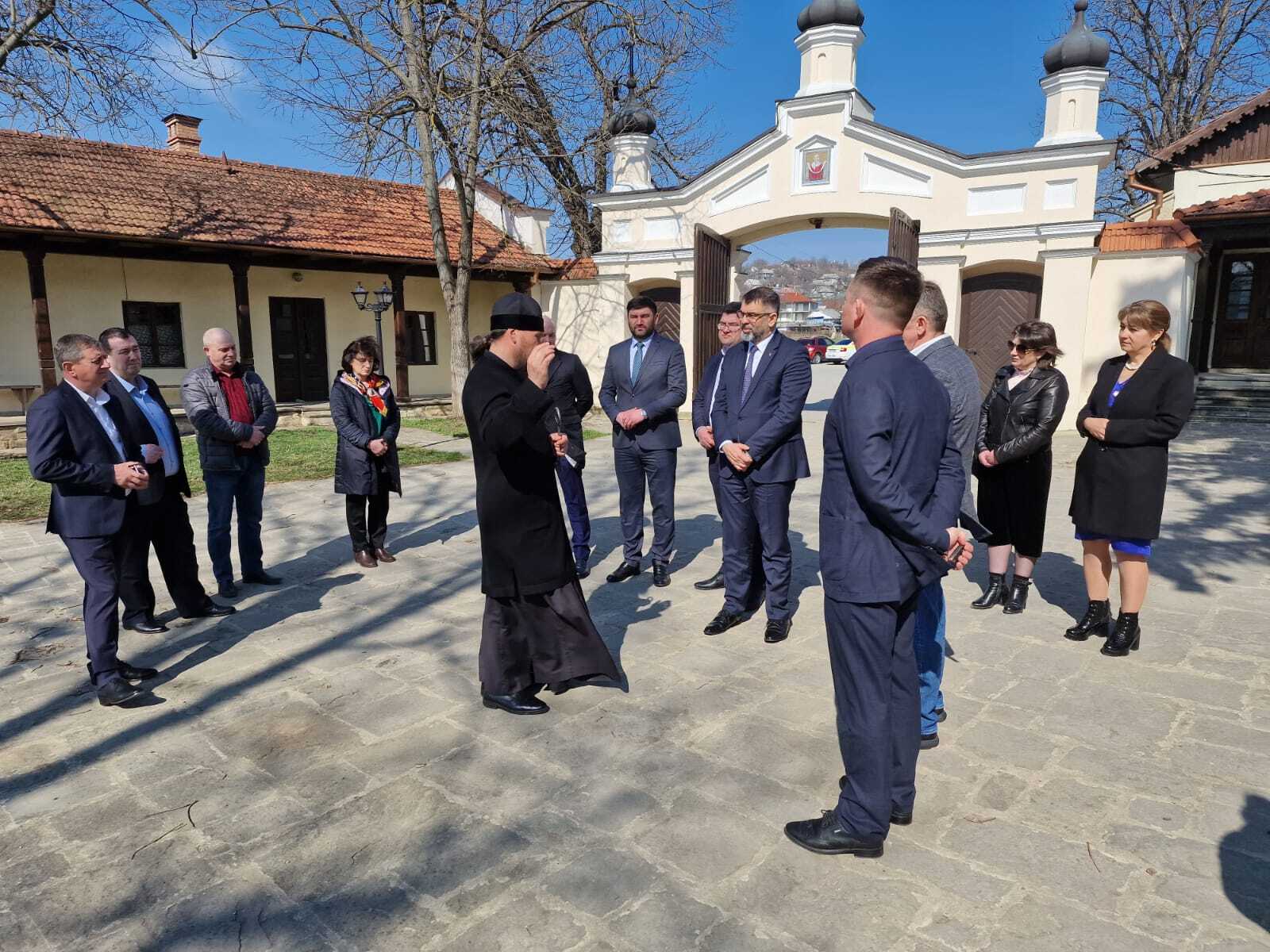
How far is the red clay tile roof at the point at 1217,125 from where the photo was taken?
711 inches

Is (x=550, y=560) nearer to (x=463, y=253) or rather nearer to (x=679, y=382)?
(x=679, y=382)

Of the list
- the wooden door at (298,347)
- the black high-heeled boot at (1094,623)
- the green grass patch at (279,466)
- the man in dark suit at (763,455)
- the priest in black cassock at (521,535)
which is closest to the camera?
the priest in black cassock at (521,535)

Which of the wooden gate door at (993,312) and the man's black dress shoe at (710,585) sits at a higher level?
the wooden gate door at (993,312)

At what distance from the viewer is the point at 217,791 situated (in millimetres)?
3010

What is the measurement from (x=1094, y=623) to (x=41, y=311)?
16.5 metres

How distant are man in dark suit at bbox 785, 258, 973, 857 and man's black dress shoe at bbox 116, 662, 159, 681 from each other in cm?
329

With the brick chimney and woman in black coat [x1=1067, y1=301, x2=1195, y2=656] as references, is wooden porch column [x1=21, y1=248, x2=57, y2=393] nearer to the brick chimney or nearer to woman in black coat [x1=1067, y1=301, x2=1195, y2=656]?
the brick chimney

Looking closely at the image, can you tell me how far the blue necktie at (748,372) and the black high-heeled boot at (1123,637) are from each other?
2337mm

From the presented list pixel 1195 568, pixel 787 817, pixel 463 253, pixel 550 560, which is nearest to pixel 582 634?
pixel 550 560

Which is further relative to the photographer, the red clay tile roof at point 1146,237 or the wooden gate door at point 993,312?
the wooden gate door at point 993,312

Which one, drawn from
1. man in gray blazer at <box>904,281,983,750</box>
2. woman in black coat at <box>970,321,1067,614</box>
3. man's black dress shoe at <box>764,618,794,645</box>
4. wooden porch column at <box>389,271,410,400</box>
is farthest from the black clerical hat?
wooden porch column at <box>389,271,410,400</box>

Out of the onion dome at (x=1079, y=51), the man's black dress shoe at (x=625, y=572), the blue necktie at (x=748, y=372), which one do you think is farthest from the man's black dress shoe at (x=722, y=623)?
the onion dome at (x=1079, y=51)

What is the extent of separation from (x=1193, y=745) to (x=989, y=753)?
2.82 ft

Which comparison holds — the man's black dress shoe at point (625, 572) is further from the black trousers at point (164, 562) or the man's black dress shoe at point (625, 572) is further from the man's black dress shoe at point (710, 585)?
the black trousers at point (164, 562)
